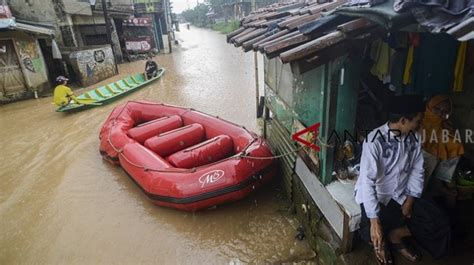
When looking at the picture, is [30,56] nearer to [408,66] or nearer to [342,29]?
[342,29]

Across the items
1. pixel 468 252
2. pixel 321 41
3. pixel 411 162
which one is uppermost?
pixel 321 41

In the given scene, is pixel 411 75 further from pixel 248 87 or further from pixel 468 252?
pixel 248 87

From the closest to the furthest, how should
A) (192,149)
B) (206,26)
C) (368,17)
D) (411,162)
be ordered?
1. (368,17)
2. (411,162)
3. (192,149)
4. (206,26)

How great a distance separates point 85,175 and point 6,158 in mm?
2917

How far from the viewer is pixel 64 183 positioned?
6.87 metres

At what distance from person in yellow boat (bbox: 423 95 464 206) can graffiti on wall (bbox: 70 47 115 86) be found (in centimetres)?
1500

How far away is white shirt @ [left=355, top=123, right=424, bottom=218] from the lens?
103 inches

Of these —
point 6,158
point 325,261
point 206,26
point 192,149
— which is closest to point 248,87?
point 192,149

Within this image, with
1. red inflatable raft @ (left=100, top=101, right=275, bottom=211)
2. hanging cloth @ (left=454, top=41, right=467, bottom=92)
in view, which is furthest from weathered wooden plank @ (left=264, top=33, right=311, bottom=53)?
red inflatable raft @ (left=100, top=101, right=275, bottom=211)

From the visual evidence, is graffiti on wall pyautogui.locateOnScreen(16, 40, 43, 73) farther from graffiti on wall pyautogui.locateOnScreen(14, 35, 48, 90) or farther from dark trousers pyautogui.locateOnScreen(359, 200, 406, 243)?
dark trousers pyautogui.locateOnScreen(359, 200, 406, 243)

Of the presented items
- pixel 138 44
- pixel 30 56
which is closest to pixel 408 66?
pixel 30 56

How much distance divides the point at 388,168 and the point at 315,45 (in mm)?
1347

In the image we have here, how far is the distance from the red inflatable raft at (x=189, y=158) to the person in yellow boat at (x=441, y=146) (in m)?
2.69

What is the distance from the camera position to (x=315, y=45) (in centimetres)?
243
